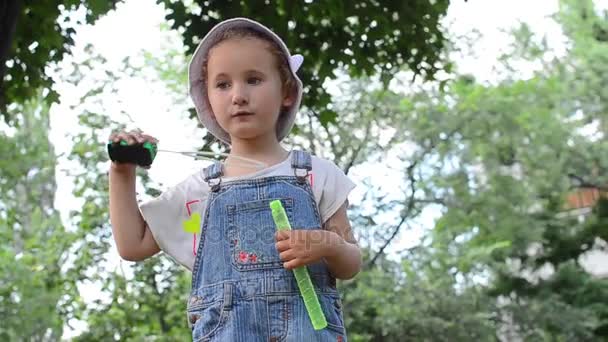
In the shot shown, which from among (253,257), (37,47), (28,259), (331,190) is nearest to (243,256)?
(253,257)

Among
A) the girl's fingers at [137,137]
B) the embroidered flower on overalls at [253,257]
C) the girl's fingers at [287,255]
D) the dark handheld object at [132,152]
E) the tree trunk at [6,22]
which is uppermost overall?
the tree trunk at [6,22]

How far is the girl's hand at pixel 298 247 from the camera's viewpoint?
1.72m

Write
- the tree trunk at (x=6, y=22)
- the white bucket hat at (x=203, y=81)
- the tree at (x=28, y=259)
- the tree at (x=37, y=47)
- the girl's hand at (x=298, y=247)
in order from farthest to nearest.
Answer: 1. the tree at (x=28, y=259)
2. the tree at (x=37, y=47)
3. the tree trunk at (x=6, y=22)
4. the white bucket hat at (x=203, y=81)
5. the girl's hand at (x=298, y=247)

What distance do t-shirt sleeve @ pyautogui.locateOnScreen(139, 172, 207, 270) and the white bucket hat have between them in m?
0.19

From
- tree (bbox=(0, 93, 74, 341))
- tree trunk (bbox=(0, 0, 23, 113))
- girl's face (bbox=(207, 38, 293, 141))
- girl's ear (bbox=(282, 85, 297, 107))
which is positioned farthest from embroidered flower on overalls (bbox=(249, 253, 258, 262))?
tree (bbox=(0, 93, 74, 341))

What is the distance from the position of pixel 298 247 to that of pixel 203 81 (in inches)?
17.9

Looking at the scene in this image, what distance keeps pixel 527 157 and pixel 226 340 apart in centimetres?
1135

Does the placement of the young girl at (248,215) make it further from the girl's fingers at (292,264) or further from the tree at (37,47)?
the tree at (37,47)

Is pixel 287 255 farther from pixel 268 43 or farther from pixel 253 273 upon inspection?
pixel 268 43

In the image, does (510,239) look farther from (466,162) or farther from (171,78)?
(171,78)

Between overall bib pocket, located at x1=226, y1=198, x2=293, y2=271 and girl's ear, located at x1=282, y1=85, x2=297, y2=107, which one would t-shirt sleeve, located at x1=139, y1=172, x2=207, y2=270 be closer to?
overall bib pocket, located at x1=226, y1=198, x2=293, y2=271

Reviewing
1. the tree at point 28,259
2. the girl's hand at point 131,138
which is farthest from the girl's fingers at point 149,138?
the tree at point 28,259

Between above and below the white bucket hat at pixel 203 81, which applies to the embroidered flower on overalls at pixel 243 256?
below

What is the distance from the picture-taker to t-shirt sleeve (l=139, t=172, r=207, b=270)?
73.9 inches
